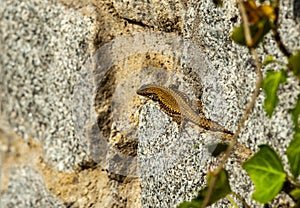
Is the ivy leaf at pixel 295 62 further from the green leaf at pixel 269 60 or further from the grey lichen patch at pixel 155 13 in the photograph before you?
the grey lichen patch at pixel 155 13

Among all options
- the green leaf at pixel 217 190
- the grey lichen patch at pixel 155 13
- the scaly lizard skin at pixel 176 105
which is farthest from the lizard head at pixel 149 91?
the green leaf at pixel 217 190

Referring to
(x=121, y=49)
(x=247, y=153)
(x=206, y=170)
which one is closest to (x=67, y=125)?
(x=121, y=49)

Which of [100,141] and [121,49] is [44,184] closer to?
[100,141]

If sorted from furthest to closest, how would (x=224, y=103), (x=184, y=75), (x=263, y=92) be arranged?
(x=184, y=75) < (x=224, y=103) < (x=263, y=92)

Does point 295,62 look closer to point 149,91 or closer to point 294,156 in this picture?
point 294,156

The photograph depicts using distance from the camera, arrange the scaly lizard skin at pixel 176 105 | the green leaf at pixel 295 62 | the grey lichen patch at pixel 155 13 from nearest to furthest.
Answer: the green leaf at pixel 295 62
the scaly lizard skin at pixel 176 105
the grey lichen patch at pixel 155 13

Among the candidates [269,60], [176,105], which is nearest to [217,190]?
[269,60]

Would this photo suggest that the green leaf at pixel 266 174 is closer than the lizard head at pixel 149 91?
Yes

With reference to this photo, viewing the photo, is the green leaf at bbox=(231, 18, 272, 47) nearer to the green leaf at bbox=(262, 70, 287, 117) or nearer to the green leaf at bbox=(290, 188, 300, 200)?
the green leaf at bbox=(262, 70, 287, 117)

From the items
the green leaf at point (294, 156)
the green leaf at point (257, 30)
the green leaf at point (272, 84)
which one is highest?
the green leaf at point (257, 30)
